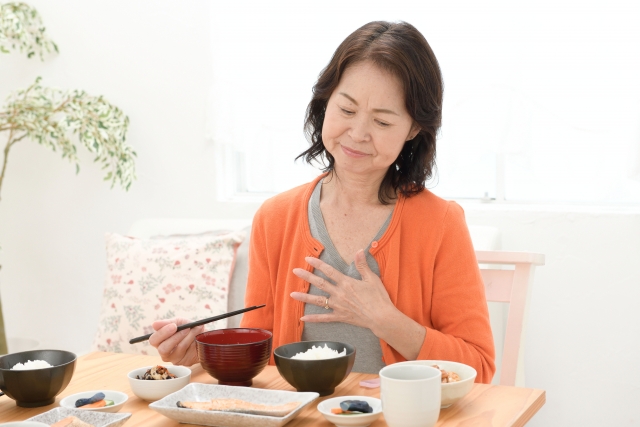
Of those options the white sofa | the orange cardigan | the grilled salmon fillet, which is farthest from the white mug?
the white sofa

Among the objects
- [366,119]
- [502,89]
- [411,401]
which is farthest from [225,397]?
[502,89]

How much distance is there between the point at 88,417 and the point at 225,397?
0.20m

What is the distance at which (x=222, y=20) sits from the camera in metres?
2.88

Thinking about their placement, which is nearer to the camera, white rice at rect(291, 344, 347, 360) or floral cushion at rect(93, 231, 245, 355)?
white rice at rect(291, 344, 347, 360)

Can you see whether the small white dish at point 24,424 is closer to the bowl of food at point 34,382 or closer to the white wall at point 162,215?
the bowl of food at point 34,382

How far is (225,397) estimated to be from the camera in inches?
45.5

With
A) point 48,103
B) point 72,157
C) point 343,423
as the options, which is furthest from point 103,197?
point 343,423

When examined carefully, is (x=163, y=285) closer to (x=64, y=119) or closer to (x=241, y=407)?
(x=64, y=119)

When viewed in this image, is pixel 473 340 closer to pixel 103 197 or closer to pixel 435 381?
pixel 435 381

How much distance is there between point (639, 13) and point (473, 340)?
4.33ft

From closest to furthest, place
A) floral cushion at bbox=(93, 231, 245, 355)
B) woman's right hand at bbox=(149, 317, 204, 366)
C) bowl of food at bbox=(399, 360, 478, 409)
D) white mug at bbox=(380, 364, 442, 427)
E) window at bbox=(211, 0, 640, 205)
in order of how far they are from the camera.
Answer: white mug at bbox=(380, 364, 442, 427)
bowl of food at bbox=(399, 360, 478, 409)
woman's right hand at bbox=(149, 317, 204, 366)
window at bbox=(211, 0, 640, 205)
floral cushion at bbox=(93, 231, 245, 355)

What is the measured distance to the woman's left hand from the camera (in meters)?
1.39

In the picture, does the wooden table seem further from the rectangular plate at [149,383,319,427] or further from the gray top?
the gray top

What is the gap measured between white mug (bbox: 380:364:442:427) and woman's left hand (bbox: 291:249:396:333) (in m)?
0.38
